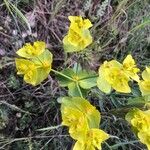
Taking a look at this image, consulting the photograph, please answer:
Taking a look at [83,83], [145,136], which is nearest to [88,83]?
[83,83]

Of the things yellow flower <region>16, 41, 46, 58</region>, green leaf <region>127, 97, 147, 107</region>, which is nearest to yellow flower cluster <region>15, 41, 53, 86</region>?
yellow flower <region>16, 41, 46, 58</region>

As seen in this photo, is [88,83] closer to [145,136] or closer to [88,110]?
[88,110]

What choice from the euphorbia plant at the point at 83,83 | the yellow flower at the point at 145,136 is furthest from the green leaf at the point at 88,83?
the yellow flower at the point at 145,136

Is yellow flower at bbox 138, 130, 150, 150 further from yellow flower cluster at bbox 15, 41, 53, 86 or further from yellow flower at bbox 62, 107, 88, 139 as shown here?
yellow flower cluster at bbox 15, 41, 53, 86

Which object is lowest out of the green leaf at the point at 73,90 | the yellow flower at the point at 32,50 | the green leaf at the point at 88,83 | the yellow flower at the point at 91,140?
the yellow flower at the point at 91,140

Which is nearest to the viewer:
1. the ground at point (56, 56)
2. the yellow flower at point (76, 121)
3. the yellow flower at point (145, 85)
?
the yellow flower at point (76, 121)

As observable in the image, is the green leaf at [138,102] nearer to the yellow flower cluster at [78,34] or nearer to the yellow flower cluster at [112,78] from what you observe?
the yellow flower cluster at [112,78]
